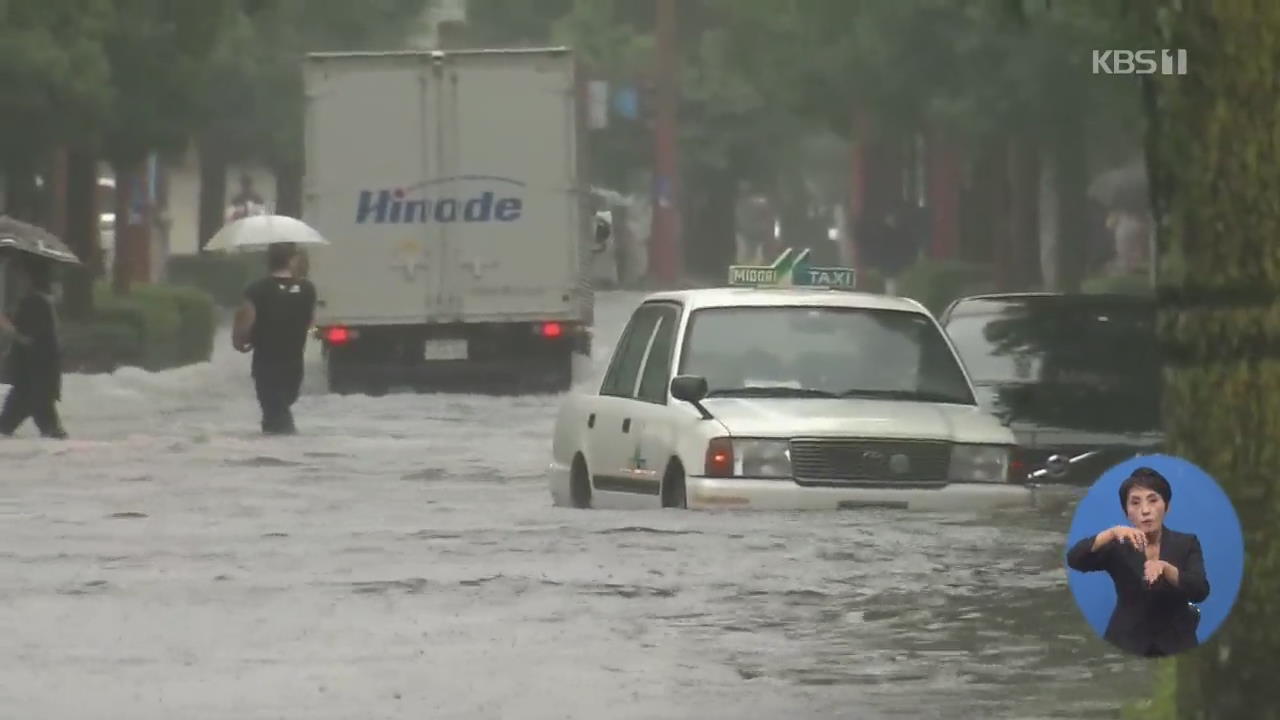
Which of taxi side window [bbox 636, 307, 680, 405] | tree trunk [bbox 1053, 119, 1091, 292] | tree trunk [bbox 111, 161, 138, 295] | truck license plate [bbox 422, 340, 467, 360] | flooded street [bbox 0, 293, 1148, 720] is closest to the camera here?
flooded street [bbox 0, 293, 1148, 720]

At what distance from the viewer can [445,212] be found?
111 ft

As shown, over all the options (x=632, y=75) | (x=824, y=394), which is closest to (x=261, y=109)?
(x=632, y=75)

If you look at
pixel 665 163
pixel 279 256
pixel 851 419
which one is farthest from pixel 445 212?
pixel 665 163

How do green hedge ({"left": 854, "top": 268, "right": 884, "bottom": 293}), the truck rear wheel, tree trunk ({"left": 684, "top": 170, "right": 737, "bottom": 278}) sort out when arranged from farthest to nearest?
tree trunk ({"left": 684, "top": 170, "right": 737, "bottom": 278}) < green hedge ({"left": 854, "top": 268, "right": 884, "bottom": 293}) < the truck rear wheel

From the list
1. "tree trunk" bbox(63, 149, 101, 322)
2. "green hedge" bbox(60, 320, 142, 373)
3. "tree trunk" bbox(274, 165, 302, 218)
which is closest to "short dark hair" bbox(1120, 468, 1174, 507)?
"green hedge" bbox(60, 320, 142, 373)

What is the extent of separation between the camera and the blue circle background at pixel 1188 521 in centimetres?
750

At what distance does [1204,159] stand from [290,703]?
12.8 ft

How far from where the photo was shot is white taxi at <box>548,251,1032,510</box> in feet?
52.5

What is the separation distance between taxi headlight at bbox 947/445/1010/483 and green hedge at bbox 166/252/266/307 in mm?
47471

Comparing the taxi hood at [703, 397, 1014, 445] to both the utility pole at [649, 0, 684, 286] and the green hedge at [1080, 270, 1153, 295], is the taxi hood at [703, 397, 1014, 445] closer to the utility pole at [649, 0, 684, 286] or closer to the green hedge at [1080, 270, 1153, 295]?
the green hedge at [1080, 270, 1153, 295]

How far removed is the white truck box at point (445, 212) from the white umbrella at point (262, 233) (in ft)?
7.29

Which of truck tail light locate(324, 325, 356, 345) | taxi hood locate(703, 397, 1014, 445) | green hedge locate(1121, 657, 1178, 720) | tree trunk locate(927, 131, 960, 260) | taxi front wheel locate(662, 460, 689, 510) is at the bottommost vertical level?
green hedge locate(1121, 657, 1178, 720)

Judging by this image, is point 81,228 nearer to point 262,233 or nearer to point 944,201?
point 262,233

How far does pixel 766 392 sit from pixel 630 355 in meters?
1.60
